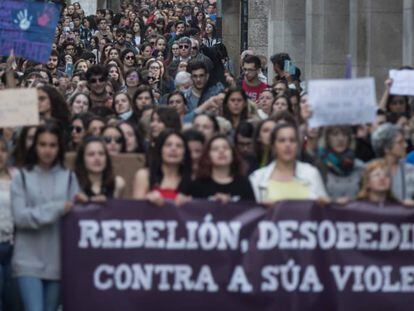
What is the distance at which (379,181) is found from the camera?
42.7 feet

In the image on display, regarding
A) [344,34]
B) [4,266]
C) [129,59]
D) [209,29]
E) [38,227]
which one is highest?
[209,29]

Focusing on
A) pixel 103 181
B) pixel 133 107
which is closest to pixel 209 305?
pixel 103 181

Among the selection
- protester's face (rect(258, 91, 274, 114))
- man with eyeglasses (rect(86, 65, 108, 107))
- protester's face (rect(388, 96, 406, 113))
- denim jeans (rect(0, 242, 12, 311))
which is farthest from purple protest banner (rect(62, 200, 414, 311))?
man with eyeglasses (rect(86, 65, 108, 107))

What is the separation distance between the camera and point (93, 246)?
42.2 feet

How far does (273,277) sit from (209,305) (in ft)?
1.45

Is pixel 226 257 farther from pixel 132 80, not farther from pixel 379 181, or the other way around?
pixel 132 80

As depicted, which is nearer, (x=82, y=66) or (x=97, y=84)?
(x=97, y=84)

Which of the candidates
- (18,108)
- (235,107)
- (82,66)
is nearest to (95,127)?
(18,108)

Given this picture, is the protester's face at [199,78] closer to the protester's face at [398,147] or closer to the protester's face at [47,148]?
the protester's face at [398,147]

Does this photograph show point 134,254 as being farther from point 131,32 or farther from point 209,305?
point 131,32

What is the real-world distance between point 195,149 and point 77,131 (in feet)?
6.85

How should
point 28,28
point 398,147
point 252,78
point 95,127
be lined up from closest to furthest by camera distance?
1. point 398,147
2. point 95,127
3. point 28,28
4. point 252,78

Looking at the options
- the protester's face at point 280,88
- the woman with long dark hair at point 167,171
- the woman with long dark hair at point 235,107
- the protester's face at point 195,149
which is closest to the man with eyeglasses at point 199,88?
the protester's face at point 280,88

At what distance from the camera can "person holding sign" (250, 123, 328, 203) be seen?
1317 cm
